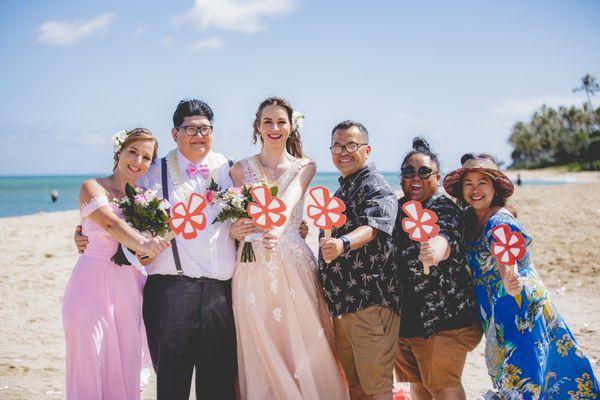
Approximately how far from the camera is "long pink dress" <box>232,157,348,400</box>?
4.22 meters

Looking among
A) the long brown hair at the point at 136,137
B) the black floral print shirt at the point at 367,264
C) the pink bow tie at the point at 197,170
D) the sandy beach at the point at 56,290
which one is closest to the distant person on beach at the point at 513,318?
the black floral print shirt at the point at 367,264

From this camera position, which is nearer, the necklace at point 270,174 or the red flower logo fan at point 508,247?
the red flower logo fan at point 508,247

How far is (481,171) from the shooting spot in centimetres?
429

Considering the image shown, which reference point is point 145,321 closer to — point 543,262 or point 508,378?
point 508,378

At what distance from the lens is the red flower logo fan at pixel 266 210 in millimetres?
3957

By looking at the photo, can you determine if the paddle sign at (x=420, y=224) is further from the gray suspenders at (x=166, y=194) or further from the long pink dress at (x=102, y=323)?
the long pink dress at (x=102, y=323)

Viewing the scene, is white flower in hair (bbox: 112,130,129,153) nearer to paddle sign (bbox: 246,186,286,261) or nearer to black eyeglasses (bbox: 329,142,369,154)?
paddle sign (bbox: 246,186,286,261)

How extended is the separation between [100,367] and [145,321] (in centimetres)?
48

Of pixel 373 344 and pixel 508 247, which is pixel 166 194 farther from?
pixel 508 247

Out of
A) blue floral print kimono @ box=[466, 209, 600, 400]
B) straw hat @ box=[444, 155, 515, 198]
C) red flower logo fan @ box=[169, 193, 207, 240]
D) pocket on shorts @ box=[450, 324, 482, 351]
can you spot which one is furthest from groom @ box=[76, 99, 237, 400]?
blue floral print kimono @ box=[466, 209, 600, 400]

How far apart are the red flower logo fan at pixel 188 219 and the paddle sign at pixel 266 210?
14.1 inches

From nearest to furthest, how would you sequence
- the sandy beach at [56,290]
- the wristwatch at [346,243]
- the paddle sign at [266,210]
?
the wristwatch at [346,243] → the paddle sign at [266,210] → the sandy beach at [56,290]

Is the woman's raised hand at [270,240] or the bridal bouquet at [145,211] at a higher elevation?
the bridal bouquet at [145,211]

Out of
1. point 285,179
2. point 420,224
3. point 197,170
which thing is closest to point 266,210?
point 285,179
